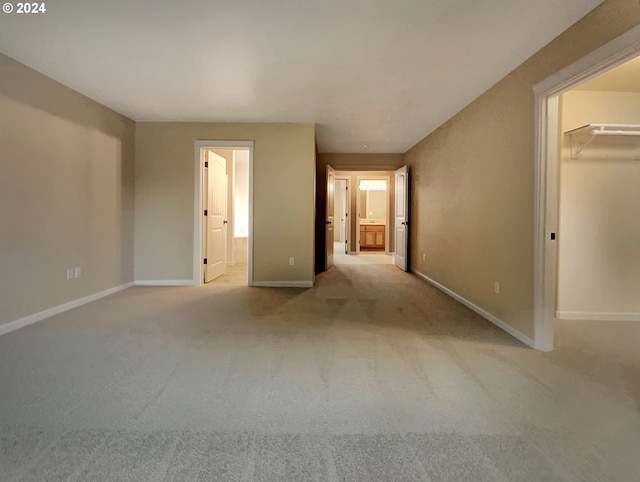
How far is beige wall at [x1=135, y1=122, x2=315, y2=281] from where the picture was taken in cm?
465

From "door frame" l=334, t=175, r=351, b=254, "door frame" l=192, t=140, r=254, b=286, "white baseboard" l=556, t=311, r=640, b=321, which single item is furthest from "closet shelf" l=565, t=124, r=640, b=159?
"door frame" l=334, t=175, r=351, b=254

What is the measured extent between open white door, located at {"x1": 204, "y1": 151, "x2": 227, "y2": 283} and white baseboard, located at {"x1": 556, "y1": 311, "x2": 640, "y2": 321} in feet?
14.7

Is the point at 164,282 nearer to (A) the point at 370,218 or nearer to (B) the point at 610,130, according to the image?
(B) the point at 610,130

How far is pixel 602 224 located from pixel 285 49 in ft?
11.2

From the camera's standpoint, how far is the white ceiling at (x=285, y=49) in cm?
208

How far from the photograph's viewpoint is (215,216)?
526 centimetres

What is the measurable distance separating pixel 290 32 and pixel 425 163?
371 cm

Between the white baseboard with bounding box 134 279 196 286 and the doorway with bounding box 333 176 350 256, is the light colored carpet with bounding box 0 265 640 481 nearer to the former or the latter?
the white baseboard with bounding box 134 279 196 286

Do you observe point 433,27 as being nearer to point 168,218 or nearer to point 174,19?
point 174,19

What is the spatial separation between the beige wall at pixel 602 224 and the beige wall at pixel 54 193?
4.98 m

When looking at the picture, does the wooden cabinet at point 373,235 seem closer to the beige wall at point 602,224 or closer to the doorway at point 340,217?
the doorway at point 340,217

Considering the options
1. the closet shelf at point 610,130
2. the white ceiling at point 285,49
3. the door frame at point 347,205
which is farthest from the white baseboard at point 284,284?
the door frame at point 347,205

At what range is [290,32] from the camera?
2336mm

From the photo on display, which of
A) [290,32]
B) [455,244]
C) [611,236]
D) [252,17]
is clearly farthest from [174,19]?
[611,236]
